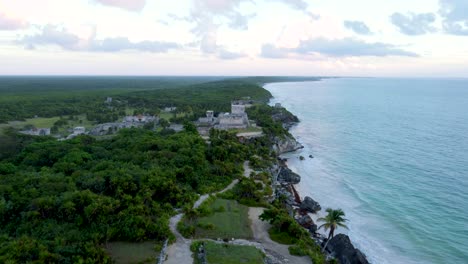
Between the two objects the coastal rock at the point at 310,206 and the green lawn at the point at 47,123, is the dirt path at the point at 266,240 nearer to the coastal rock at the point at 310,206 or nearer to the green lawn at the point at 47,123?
the coastal rock at the point at 310,206

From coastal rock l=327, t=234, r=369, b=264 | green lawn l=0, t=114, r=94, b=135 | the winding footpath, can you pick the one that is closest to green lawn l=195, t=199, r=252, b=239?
the winding footpath

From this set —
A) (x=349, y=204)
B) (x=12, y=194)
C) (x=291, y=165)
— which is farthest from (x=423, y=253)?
(x=12, y=194)

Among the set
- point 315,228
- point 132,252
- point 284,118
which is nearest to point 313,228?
point 315,228

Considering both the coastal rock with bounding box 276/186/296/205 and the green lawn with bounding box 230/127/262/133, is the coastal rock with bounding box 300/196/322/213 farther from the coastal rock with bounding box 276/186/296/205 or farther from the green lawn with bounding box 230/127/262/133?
the green lawn with bounding box 230/127/262/133

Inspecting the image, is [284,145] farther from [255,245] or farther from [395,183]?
[255,245]

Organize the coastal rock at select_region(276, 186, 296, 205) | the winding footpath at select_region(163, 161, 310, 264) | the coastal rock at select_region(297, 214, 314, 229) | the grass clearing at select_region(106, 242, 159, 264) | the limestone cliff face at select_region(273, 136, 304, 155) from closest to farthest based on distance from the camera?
the grass clearing at select_region(106, 242, 159, 264)
the winding footpath at select_region(163, 161, 310, 264)
the coastal rock at select_region(297, 214, 314, 229)
the coastal rock at select_region(276, 186, 296, 205)
the limestone cliff face at select_region(273, 136, 304, 155)

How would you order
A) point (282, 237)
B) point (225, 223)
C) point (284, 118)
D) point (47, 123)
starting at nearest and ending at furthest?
point (282, 237), point (225, 223), point (47, 123), point (284, 118)

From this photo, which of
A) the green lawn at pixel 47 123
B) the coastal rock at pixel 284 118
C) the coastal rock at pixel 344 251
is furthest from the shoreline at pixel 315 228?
the green lawn at pixel 47 123
